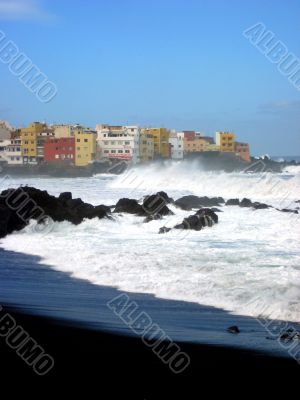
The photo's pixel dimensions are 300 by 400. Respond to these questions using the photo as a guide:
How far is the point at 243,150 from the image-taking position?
105 m

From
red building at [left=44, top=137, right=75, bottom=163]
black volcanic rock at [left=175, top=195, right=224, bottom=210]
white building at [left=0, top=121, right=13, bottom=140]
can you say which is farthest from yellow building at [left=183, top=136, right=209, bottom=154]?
black volcanic rock at [left=175, top=195, right=224, bottom=210]

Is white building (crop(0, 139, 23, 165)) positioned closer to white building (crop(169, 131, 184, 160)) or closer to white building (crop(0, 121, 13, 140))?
white building (crop(0, 121, 13, 140))

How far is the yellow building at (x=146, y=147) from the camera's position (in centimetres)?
8531

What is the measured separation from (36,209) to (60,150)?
63397 mm

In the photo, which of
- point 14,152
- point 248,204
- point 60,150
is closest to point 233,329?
point 248,204

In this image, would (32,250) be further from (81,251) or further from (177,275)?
(177,275)

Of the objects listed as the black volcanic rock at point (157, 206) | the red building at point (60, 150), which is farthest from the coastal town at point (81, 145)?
the black volcanic rock at point (157, 206)

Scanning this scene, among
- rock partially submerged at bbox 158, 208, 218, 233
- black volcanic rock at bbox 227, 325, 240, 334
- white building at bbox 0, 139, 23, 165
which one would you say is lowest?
white building at bbox 0, 139, 23, 165

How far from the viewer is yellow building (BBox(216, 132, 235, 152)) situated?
102 meters

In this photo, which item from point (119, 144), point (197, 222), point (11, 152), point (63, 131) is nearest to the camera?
point (197, 222)

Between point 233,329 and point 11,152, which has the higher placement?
point 233,329

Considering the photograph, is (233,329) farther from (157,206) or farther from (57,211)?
(157,206)

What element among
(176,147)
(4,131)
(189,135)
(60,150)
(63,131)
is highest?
(189,135)

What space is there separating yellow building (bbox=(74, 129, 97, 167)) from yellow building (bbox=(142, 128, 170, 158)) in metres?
11.1
